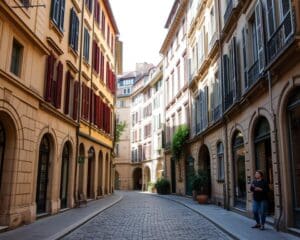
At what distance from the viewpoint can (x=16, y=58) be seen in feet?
40.1

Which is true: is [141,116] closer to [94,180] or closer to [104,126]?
[104,126]

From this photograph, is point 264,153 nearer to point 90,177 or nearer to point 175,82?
point 90,177

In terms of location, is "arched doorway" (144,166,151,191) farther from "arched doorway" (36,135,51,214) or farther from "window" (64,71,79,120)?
"arched doorway" (36,135,51,214)

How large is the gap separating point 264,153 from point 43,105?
8567 mm

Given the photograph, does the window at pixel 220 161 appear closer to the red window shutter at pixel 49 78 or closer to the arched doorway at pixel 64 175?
the arched doorway at pixel 64 175

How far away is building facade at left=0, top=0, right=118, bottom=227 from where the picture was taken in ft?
37.3

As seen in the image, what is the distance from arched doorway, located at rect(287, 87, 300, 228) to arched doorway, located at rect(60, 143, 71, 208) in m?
11.2

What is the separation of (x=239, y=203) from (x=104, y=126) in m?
15.3

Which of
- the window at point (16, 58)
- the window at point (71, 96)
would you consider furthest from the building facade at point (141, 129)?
the window at point (16, 58)

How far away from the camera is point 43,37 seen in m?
14.4

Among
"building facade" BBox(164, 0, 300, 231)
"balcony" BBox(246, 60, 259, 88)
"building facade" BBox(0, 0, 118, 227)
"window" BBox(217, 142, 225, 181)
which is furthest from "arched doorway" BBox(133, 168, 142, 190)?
"balcony" BBox(246, 60, 259, 88)

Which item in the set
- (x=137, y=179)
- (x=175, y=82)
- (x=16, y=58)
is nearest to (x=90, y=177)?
(x=16, y=58)

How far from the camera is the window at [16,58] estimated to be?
39.1 feet

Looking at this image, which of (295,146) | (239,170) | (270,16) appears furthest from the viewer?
(239,170)
